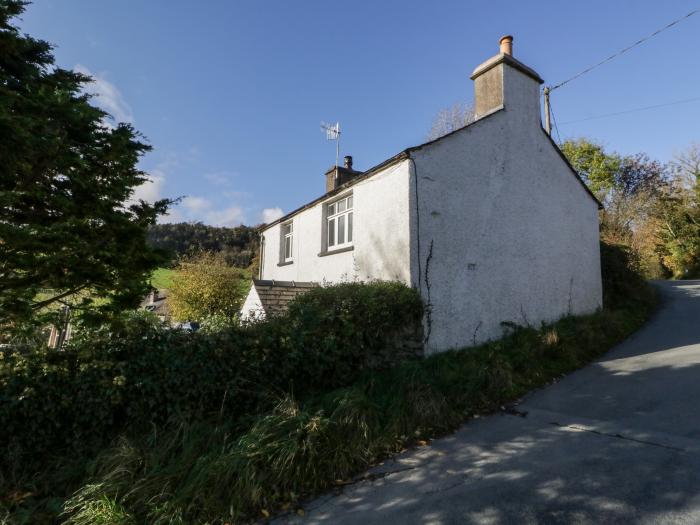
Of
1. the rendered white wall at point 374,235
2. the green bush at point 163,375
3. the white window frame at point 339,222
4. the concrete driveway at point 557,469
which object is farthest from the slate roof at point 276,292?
the concrete driveway at point 557,469

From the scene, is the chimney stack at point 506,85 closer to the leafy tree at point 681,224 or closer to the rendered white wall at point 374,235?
the rendered white wall at point 374,235

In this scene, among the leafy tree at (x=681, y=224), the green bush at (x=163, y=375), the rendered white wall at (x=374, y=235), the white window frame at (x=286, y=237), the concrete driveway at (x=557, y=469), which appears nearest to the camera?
the concrete driveway at (x=557, y=469)

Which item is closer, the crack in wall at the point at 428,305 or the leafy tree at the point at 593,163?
the crack in wall at the point at 428,305

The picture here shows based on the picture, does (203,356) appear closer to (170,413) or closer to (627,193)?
(170,413)

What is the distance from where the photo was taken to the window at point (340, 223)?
1073 centimetres

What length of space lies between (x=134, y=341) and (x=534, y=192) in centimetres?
1035

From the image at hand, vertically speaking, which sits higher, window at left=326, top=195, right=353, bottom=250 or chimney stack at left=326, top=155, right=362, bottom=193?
chimney stack at left=326, top=155, right=362, bottom=193

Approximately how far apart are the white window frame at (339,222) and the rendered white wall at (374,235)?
237mm

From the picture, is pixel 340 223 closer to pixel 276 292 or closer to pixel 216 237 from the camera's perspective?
pixel 276 292

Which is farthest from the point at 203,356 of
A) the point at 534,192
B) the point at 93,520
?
the point at 534,192

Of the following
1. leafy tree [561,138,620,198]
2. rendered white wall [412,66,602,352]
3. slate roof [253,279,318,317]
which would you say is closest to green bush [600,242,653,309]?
rendered white wall [412,66,602,352]

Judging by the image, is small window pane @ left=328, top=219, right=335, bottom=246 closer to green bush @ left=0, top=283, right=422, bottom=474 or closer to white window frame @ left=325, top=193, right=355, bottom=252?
white window frame @ left=325, top=193, right=355, bottom=252

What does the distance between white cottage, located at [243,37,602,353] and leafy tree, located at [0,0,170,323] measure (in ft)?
9.45

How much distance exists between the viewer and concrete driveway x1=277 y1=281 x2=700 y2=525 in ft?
11.8
